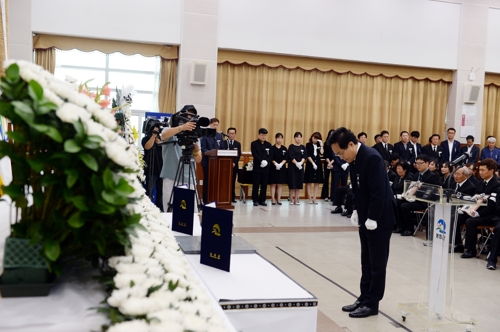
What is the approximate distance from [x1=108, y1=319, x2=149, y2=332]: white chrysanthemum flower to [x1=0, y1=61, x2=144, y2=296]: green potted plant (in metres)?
0.17

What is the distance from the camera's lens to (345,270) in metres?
5.36

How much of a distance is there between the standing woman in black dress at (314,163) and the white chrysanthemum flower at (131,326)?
997 centimetres

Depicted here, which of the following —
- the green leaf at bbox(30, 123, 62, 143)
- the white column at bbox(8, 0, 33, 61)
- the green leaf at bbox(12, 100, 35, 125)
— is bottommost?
the green leaf at bbox(30, 123, 62, 143)

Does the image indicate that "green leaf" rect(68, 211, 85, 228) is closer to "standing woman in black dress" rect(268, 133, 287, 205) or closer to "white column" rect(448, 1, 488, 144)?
"standing woman in black dress" rect(268, 133, 287, 205)

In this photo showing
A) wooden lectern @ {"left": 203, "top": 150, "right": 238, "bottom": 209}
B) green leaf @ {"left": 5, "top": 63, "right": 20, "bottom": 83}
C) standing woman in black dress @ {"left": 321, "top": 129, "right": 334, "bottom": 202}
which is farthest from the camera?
standing woman in black dress @ {"left": 321, "top": 129, "right": 334, "bottom": 202}

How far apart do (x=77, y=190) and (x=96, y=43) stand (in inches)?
395

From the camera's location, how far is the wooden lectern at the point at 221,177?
8.68 metres

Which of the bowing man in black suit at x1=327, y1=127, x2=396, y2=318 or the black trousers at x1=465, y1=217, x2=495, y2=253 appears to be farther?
the black trousers at x1=465, y1=217, x2=495, y2=253

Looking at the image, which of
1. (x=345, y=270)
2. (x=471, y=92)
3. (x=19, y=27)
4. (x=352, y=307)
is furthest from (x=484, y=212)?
(x=19, y=27)

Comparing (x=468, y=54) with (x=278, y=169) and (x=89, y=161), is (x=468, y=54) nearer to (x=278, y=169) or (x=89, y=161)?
(x=278, y=169)

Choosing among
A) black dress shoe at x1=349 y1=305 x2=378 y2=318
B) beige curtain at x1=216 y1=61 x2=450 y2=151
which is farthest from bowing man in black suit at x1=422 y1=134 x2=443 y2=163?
black dress shoe at x1=349 y1=305 x2=378 y2=318

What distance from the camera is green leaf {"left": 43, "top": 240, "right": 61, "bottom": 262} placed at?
1033 mm

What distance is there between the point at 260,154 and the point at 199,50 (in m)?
2.52

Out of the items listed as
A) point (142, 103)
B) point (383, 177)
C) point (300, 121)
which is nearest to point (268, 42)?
point (300, 121)
